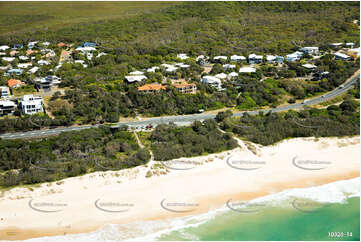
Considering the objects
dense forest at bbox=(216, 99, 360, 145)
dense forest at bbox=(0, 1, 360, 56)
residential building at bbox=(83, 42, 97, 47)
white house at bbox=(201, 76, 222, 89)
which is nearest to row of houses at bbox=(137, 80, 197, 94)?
white house at bbox=(201, 76, 222, 89)

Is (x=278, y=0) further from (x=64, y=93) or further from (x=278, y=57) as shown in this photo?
(x=64, y=93)

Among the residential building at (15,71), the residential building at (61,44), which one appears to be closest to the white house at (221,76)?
the residential building at (15,71)

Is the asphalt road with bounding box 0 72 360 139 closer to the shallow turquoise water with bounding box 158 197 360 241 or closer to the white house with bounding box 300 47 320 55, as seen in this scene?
the shallow turquoise water with bounding box 158 197 360 241

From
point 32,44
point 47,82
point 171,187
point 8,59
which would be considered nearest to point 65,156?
point 171,187

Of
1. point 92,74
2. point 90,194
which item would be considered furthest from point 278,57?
point 90,194

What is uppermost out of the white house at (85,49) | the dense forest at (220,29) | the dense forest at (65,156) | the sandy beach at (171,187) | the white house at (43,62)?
the dense forest at (220,29)

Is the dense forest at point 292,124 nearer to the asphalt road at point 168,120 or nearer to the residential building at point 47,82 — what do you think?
the asphalt road at point 168,120
